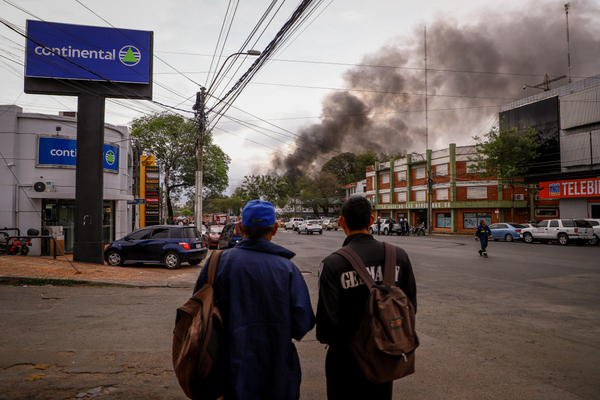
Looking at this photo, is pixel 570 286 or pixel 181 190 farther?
pixel 181 190

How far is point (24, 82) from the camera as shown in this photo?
1361 centimetres

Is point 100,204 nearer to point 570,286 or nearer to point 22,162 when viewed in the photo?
point 22,162

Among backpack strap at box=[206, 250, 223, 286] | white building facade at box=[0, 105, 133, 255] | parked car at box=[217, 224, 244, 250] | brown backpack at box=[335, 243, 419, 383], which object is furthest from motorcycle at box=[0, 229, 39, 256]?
brown backpack at box=[335, 243, 419, 383]

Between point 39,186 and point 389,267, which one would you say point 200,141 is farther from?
point 389,267

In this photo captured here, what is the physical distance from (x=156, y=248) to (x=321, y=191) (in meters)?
61.6

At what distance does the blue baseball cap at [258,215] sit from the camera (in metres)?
2.44

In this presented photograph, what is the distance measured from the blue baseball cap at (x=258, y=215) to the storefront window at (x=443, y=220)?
42863 millimetres

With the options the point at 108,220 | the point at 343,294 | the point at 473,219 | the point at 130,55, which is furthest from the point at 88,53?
the point at 473,219

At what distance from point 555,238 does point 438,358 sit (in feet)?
76.3

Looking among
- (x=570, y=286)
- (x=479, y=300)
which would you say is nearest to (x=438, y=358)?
(x=479, y=300)

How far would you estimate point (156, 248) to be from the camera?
1346cm

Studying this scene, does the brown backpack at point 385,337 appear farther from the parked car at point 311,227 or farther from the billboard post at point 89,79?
the parked car at point 311,227

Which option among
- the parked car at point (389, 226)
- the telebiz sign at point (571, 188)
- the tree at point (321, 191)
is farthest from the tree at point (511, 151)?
the tree at point (321, 191)

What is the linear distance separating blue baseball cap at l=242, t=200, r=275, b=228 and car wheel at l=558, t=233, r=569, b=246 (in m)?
25.6
